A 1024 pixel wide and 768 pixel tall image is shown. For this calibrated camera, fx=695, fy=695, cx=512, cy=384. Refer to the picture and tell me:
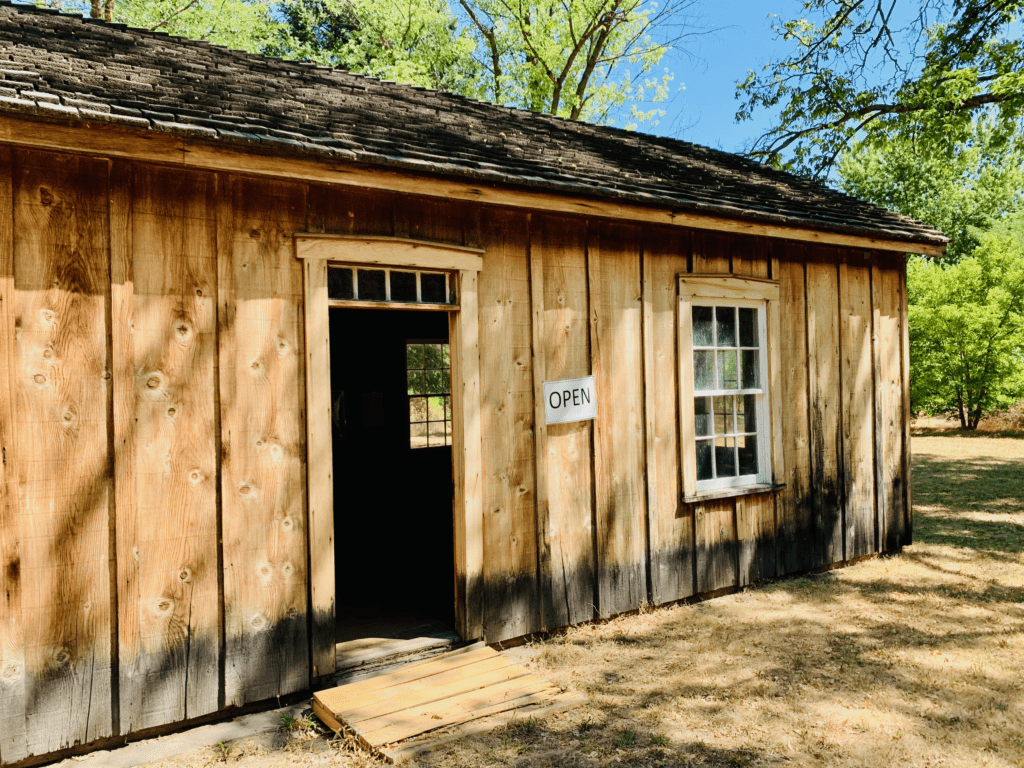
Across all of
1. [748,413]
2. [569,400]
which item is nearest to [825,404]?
[748,413]

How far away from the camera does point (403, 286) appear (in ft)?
14.6

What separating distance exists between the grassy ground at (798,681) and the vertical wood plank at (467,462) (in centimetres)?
60

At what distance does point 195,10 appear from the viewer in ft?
62.3

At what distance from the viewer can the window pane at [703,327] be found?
5.98m

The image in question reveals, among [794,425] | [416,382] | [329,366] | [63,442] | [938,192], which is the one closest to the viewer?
[63,442]

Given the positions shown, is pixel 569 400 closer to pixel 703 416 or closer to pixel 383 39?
pixel 703 416

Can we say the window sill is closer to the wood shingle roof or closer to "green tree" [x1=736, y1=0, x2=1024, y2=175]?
the wood shingle roof

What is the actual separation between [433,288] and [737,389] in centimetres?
309

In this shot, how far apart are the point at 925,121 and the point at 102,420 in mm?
13084

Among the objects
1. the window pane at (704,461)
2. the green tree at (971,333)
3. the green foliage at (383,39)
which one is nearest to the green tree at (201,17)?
the green foliage at (383,39)

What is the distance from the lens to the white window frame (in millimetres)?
5742

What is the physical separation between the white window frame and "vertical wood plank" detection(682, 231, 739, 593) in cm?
8

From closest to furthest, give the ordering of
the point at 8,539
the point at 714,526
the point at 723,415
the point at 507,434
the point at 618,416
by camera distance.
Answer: the point at 8,539, the point at 507,434, the point at 618,416, the point at 714,526, the point at 723,415

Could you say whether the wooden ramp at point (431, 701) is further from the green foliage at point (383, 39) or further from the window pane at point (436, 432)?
the green foliage at point (383, 39)
